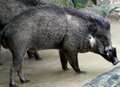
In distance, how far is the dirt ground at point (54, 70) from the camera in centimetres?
590

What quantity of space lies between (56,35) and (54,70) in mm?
749

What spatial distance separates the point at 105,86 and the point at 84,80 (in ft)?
7.88

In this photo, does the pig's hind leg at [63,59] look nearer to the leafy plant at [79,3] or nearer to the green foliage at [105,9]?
the green foliage at [105,9]

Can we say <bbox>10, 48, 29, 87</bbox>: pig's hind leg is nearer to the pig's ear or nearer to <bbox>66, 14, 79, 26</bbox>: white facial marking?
<bbox>66, 14, 79, 26</bbox>: white facial marking

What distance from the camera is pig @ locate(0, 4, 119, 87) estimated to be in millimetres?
5711

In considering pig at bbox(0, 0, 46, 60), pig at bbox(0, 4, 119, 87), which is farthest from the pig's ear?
pig at bbox(0, 0, 46, 60)

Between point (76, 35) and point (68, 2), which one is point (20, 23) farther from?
point (68, 2)

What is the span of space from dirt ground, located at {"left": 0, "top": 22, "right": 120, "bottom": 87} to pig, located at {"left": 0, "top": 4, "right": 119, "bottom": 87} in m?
0.18

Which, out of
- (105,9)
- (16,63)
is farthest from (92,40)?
(105,9)

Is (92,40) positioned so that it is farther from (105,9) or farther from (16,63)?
(105,9)

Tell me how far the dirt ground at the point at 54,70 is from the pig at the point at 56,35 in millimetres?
180

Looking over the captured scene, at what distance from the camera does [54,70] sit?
654 centimetres

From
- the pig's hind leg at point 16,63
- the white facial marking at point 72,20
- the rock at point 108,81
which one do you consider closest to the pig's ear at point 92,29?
the white facial marking at point 72,20

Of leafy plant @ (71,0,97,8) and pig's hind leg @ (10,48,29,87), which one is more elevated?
pig's hind leg @ (10,48,29,87)
